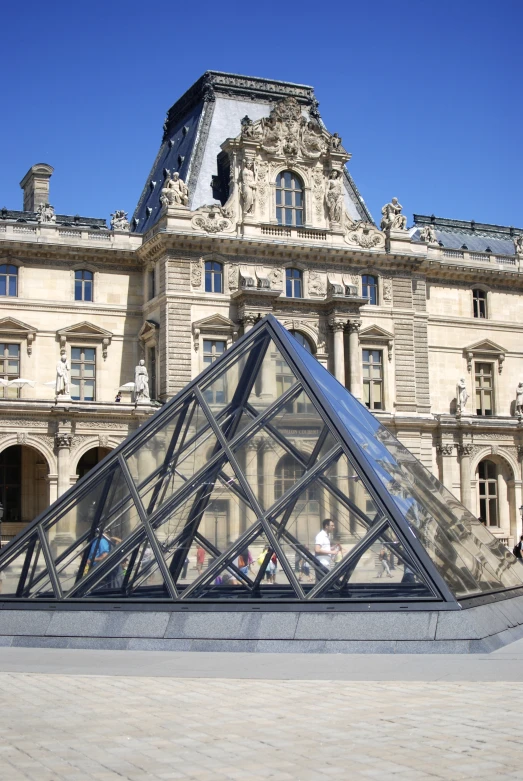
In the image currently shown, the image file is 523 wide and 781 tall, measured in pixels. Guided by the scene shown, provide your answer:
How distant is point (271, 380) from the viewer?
16.1m

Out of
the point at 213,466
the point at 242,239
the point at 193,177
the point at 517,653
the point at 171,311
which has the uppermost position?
the point at 193,177

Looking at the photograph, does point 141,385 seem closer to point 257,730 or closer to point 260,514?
point 260,514

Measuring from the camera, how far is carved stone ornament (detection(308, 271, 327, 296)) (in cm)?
4359

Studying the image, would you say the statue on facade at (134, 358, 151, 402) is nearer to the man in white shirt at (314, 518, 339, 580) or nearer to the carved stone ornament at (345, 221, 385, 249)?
the carved stone ornament at (345, 221, 385, 249)

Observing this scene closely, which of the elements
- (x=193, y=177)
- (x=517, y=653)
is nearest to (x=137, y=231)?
(x=193, y=177)

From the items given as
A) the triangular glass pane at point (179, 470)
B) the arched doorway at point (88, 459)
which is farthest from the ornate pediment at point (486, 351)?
the triangular glass pane at point (179, 470)

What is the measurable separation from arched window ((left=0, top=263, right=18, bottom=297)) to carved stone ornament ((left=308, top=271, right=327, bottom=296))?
11509 millimetres

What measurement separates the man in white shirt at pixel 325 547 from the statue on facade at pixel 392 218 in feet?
106

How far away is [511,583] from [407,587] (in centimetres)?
303

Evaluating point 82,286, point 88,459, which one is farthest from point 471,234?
point 88,459

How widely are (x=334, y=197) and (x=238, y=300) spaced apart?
6255 mm

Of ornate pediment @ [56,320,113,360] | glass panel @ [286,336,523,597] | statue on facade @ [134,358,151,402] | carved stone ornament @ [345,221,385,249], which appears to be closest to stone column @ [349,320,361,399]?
carved stone ornament @ [345,221,385,249]

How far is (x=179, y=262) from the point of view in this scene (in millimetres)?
41469

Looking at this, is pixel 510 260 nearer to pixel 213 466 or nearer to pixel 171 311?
pixel 171 311
